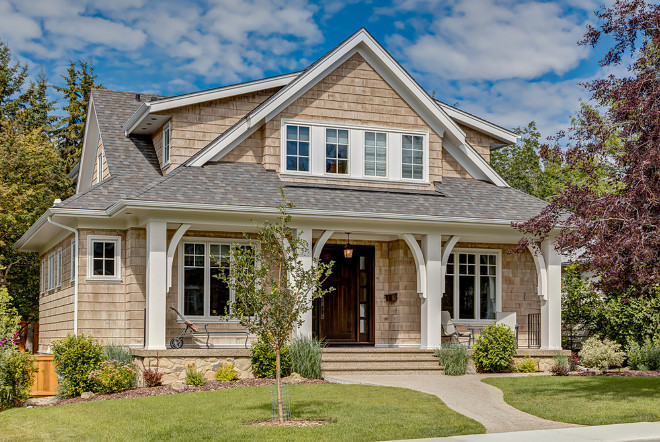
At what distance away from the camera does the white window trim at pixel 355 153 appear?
18.8 metres

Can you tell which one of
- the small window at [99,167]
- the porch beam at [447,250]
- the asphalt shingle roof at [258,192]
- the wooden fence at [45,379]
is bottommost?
the wooden fence at [45,379]

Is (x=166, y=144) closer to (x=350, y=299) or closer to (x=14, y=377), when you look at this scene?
(x=350, y=299)

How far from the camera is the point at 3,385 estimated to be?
1504 centimetres

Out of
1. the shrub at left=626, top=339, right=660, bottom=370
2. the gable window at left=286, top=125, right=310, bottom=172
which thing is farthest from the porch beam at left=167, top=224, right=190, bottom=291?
the shrub at left=626, top=339, right=660, bottom=370

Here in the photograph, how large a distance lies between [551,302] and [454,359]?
3342 mm

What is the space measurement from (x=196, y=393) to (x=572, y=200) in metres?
7.01

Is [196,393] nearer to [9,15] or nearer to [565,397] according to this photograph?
[565,397]

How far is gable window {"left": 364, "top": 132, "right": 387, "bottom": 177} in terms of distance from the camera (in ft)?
64.0

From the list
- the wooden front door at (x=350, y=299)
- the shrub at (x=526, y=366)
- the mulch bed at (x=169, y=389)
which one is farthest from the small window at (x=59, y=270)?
the shrub at (x=526, y=366)

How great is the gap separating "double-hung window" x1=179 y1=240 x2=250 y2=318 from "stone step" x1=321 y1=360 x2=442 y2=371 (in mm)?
2908

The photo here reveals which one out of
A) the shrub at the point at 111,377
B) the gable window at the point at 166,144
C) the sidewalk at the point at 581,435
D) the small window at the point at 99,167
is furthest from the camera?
the small window at the point at 99,167

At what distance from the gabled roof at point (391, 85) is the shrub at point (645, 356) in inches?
206

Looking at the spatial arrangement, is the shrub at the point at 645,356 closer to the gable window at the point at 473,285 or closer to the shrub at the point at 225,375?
the gable window at the point at 473,285

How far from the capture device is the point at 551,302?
1870 cm
